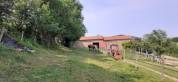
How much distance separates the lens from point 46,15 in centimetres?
3412

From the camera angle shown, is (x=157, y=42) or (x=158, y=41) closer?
(x=158, y=41)

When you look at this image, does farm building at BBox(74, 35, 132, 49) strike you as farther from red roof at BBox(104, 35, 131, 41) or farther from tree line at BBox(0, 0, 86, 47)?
tree line at BBox(0, 0, 86, 47)

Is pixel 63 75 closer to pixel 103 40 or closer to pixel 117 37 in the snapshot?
pixel 103 40

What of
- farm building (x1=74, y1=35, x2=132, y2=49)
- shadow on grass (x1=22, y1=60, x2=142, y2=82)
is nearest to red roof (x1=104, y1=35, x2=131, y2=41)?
farm building (x1=74, y1=35, x2=132, y2=49)

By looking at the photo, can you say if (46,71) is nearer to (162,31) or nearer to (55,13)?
(55,13)

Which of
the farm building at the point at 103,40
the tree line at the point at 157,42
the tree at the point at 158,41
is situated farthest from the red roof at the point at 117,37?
the tree at the point at 158,41

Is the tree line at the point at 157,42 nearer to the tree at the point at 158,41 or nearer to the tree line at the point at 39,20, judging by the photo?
the tree at the point at 158,41

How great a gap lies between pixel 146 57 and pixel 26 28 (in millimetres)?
→ 19776

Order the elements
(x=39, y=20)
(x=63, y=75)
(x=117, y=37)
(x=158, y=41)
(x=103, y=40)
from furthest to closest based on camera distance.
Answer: (x=117, y=37) → (x=103, y=40) → (x=158, y=41) → (x=39, y=20) → (x=63, y=75)

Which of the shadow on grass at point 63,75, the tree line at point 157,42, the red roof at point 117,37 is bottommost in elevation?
the shadow on grass at point 63,75

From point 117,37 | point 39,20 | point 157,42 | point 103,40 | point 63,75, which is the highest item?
point 39,20

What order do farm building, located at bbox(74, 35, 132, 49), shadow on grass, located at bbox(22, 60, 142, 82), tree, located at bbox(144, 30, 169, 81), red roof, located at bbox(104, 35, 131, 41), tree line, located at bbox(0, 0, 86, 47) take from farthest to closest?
farm building, located at bbox(74, 35, 132, 49) → red roof, located at bbox(104, 35, 131, 41) → tree, located at bbox(144, 30, 169, 81) → tree line, located at bbox(0, 0, 86, 47) → shadow on grass, located at bbox(22, 60, 142, 82)

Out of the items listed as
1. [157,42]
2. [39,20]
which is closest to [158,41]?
[157,42]

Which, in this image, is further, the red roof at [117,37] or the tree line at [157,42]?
the red roof at [117,37]
